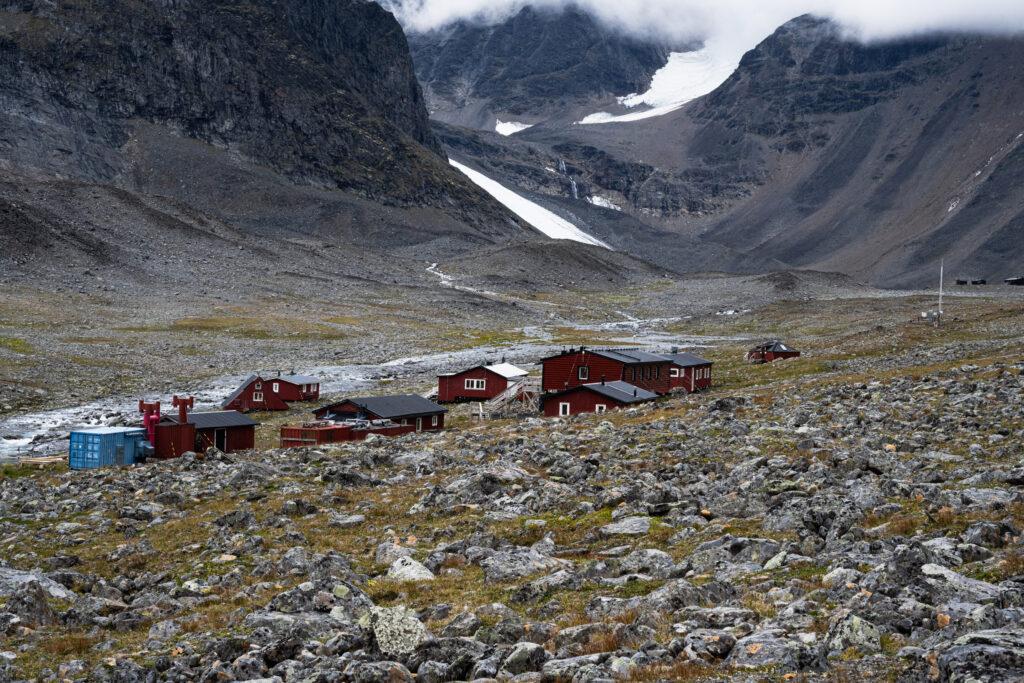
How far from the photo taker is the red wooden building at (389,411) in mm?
46594

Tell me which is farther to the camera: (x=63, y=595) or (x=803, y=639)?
(x=63, y=595)

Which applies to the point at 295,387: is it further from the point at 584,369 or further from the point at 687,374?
the point at 687,374

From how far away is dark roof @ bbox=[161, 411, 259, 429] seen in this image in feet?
131

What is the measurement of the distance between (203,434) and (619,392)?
24.8m

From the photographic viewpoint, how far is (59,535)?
22.8 meters

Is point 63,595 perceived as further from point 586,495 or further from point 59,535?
point 586,495

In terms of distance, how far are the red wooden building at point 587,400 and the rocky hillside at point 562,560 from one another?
17728 millimetres

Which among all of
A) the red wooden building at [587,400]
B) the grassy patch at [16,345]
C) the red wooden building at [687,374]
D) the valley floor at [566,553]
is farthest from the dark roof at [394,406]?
the grassy patch at [16,345]

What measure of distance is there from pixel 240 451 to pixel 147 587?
24.8 metres

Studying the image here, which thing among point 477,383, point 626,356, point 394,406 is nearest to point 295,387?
point 477,383

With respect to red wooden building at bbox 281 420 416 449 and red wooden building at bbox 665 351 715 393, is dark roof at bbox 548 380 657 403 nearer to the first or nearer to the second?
red wooden building at bbox 665 351 715 393

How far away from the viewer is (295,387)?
6469 centimetres

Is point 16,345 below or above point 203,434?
above

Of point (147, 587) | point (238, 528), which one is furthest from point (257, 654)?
point (238, 528)
